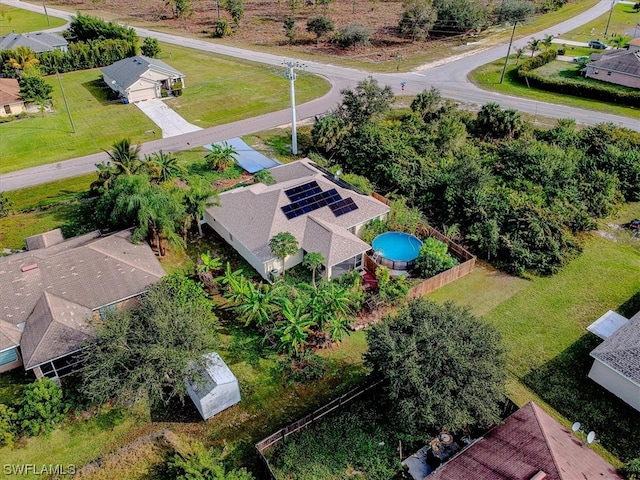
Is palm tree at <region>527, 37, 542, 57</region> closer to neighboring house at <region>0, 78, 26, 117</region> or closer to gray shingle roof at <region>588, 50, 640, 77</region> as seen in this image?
gray shingle roof at <region>588, 50, 640, 77</region>

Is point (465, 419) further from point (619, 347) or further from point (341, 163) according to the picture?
point (341, 163)

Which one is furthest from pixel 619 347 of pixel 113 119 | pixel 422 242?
pixel 113 119

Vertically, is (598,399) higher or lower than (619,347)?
lower

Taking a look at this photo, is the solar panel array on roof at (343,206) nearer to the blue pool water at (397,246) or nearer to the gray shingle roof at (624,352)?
the blue pool water at (397,246)

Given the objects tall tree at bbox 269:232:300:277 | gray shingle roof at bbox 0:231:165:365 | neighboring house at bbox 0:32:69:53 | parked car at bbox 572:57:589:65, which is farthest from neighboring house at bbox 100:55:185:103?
parked car at bbox 572:57:589:65

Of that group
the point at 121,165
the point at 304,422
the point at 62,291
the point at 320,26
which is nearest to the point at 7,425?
the point at 62,291

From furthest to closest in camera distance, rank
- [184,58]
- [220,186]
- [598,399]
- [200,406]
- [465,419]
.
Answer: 1. [184,58]
2. [220,186]
3. [598,399]
4. [200,406]
5. [465,419]

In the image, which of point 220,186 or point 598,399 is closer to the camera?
point 598,399

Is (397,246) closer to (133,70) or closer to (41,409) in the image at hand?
(41,409)
